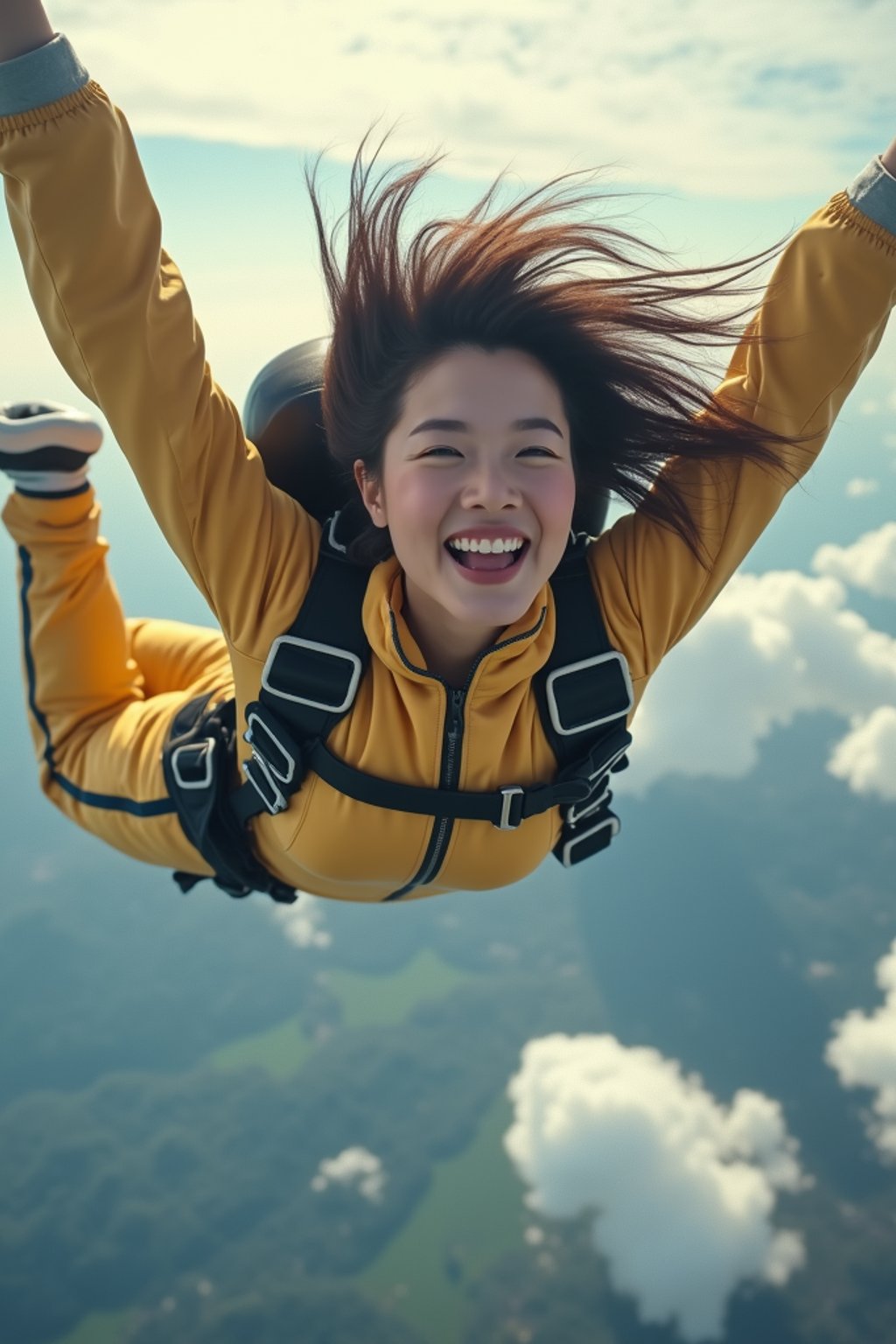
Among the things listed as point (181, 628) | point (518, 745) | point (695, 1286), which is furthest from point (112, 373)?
point (695, 1286)

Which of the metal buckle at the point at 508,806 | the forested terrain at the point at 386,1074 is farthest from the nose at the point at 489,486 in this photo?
the forested terrain at the point at 386,1074

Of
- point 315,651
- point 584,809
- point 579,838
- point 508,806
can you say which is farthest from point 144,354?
point 579,838

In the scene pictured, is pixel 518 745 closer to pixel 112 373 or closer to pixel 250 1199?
pixel 112 373

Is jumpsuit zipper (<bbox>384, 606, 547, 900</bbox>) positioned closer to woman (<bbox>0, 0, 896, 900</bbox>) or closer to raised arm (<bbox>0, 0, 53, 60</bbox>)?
woman (<bbox>0, 0, 896, 900</bbox>)

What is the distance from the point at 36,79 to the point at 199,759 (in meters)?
1.85

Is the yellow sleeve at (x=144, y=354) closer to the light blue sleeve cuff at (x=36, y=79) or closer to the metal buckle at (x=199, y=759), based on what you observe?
the light blue sleeve cuff at (x=36, y=79)

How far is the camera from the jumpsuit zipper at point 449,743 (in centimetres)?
240

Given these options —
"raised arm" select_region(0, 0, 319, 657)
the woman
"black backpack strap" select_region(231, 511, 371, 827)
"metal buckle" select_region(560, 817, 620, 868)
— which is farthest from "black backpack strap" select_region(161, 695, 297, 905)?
"metal buckle" select_region(560, 817, 620, 868)

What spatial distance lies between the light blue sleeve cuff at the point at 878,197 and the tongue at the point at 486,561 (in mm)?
1248

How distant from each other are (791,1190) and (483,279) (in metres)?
109

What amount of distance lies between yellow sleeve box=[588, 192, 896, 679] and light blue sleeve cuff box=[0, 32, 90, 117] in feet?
5.34

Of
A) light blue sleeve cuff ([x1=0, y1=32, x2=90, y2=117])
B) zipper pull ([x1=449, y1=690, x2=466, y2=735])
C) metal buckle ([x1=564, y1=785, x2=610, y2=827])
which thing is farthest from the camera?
metal buckle ([x1=564, y1=785, x2=610, y2=827])

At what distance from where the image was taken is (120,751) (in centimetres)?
338

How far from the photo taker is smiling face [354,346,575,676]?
215 centimetres
